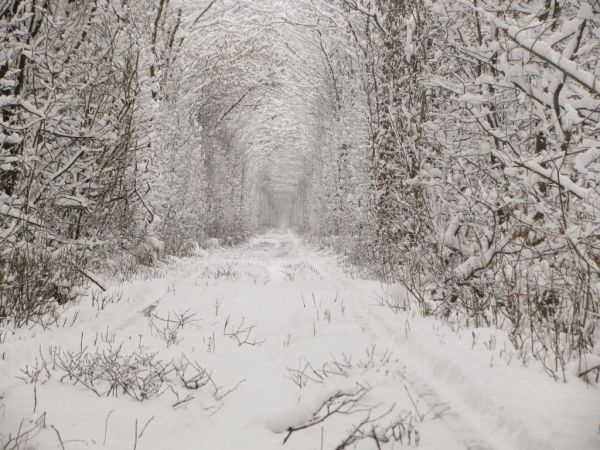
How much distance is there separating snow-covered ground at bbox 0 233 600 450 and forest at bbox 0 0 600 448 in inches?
17.6

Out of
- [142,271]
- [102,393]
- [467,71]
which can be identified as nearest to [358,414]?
[102,393]

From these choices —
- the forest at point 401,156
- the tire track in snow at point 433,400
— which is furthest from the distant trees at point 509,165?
the tire track in snow at point 433,400

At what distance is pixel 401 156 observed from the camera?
767 centimetres

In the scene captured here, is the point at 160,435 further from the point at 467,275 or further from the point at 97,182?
the point at 97,182

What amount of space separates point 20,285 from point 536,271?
4.90 m

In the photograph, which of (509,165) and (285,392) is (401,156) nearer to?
(509,165)

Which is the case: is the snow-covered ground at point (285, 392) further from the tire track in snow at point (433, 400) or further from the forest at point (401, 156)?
the forest at point (401, 156)

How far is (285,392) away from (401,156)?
17.5 feet

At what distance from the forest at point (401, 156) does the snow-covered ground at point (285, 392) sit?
17.6 inches

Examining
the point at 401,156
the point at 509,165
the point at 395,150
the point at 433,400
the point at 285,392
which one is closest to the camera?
the point at 433,400

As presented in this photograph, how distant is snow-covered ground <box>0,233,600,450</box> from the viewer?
227 cm

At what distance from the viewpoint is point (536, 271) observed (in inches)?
166

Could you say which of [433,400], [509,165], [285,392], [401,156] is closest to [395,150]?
[401,156]

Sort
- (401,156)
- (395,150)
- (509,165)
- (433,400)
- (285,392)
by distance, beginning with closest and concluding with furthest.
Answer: (433,400) → (285,392) → (509,165) → (401,156) → (395,150)
